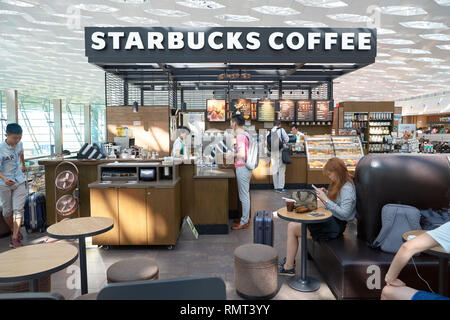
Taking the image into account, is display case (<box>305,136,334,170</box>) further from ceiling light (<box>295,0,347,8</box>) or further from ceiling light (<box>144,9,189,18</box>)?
ceiling light (<box>144,9,189,18</box>)

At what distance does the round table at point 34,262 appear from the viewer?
187 centimetres

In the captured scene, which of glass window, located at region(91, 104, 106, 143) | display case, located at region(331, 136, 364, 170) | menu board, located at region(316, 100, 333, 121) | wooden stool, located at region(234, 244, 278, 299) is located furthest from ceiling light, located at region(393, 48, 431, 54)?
glass window, located at region(91, 104, 106, 143)

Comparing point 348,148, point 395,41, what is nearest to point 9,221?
point 348,148

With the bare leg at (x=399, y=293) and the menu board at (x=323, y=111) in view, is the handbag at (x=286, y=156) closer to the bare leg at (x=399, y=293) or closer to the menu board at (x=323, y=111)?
the menu board at (x=323, y=111)

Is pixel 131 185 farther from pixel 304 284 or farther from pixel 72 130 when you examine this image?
pixel 72 130

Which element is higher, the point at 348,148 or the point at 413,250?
the point at 348,148

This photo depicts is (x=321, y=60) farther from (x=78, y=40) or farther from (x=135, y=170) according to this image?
(x=78, y=40)

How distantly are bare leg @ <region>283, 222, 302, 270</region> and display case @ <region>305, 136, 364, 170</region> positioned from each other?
18.6 feet

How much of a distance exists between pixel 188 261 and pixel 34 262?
2.11 meters

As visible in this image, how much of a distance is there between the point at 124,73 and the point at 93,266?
7290 mm

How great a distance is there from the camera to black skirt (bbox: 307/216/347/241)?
3324 mm

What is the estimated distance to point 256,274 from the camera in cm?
291

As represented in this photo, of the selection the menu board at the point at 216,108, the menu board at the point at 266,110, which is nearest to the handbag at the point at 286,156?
the menu board at the point at 266,110
